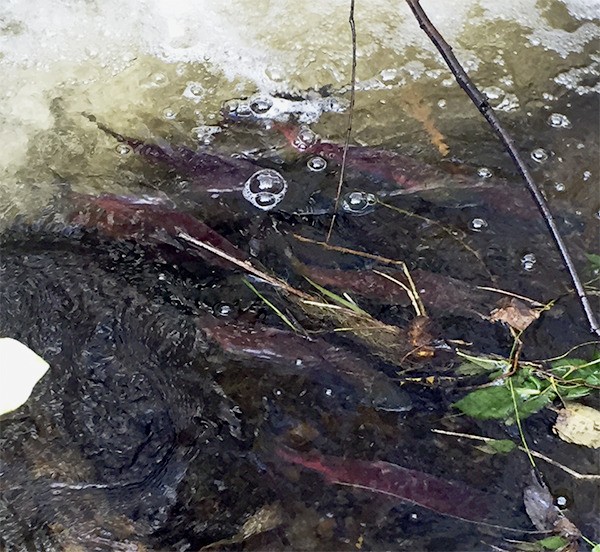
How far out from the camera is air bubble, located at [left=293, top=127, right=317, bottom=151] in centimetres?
172

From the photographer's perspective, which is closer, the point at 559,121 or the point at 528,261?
the point at 528,261

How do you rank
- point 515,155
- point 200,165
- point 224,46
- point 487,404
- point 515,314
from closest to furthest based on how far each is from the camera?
point 515,155, point 487,404, point 515,314, point 200,165, point 224,46

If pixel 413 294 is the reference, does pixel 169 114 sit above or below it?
above

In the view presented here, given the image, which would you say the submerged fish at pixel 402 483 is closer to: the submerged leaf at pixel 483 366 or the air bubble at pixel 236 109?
the submerged leaf at pixel 483 366

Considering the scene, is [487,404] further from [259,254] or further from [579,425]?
[259,254]

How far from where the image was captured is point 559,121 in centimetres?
178

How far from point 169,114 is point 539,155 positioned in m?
0.96

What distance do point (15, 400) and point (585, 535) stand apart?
1.09 metres

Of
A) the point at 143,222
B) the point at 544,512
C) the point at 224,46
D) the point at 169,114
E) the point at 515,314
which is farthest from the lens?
the point at 224,46

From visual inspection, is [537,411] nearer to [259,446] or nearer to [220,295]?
[259,446]

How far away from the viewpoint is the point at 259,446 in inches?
50.4

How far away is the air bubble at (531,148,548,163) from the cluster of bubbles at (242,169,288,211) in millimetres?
639

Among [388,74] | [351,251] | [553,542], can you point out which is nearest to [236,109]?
[388,74]

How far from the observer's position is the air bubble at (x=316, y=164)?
5.51 ft
